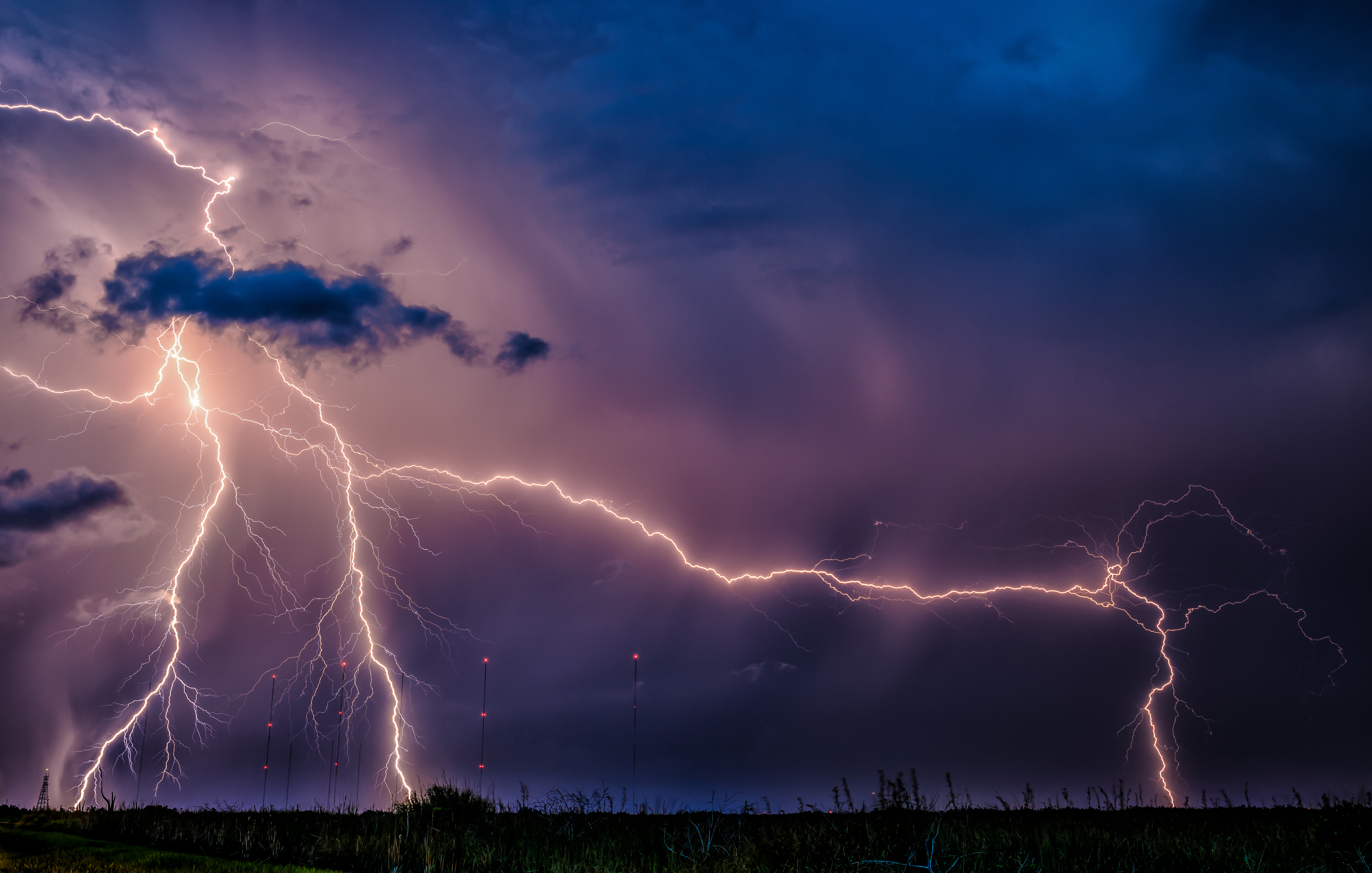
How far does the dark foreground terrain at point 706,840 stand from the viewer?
715cm

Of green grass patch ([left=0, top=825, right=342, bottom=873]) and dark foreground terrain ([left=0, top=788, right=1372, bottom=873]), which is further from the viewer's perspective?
green grass patch ([left=0, top=825, right=342, bottom=873])

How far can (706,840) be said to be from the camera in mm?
9273

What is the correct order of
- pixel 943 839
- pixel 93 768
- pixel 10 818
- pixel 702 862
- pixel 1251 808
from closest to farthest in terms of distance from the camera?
1. pixel 702 862
2. pixel 943 839
3. pixel 1251 808
4. pixel 10 818
5. pixel 93 768

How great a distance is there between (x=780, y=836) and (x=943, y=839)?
2.01 meters

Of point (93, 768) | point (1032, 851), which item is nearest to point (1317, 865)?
point (1032, 851)

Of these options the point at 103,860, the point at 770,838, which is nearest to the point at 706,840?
the point at 770,838

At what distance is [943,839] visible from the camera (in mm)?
8211

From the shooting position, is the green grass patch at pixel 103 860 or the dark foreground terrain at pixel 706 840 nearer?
the dark foreground terrain at pixel 706 840

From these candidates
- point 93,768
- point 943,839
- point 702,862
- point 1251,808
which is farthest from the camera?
point 93,768

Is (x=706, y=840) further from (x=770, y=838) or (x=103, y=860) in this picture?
(x=103, y=860)

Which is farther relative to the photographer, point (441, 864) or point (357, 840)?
point (357, 840)

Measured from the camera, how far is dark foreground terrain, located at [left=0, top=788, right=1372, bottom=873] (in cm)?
715

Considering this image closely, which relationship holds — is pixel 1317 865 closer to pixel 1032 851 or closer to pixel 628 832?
pixel 1032 851

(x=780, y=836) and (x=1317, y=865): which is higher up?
(x=780, y=836)
